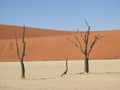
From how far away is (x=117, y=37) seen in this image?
197 ft

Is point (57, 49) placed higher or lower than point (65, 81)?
lower

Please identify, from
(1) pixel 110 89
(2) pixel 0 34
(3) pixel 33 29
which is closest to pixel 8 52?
(2) pixel 0 34

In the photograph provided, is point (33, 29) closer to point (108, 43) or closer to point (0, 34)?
point (0, 34)

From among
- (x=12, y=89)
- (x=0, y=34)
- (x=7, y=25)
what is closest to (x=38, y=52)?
(x=0, y=34)

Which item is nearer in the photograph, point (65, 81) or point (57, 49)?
point (65, 81)

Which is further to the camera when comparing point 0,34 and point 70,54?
point 0,34

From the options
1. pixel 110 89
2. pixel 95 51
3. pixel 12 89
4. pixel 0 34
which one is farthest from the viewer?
pixel 0 34

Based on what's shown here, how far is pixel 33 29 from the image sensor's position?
104 meters

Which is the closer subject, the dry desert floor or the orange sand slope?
the dry desert floor

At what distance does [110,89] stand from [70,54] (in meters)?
40.1

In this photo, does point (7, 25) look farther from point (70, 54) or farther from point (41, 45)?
point (70, 54)

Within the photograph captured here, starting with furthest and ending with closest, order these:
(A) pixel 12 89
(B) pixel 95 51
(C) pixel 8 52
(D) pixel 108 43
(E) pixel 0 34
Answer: (E) pixel 0 34, (C) pixel 8 52, (D) pixel 108 43, (B) pixel 95 51, (A) pixel 12 89

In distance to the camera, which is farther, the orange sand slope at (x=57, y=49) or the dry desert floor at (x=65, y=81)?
the orange sand slope at (x=57, y=49)

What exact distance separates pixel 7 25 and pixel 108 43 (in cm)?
5632
